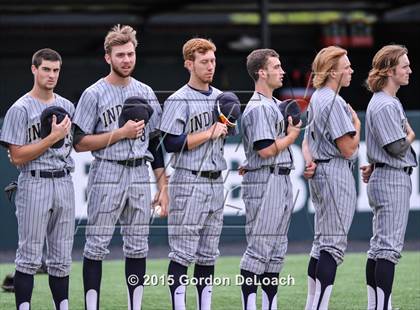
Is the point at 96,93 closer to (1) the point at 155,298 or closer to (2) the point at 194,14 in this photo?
(1) the point at 155,298

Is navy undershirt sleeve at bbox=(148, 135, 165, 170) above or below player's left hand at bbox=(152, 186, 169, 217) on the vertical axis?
above

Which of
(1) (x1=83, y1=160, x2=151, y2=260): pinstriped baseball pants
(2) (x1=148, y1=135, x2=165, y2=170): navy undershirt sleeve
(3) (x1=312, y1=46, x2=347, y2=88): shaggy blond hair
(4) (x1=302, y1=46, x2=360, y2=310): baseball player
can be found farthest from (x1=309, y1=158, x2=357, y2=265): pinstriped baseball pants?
(1) (x1=83, y1=160, x2=151, y2=260): pinstriped baseball pants

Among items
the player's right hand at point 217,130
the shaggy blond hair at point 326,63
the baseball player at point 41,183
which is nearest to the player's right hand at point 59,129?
the baseball player at point 41,183

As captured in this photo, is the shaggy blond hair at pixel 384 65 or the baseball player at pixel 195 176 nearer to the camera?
the baseball player at pixel 195 176

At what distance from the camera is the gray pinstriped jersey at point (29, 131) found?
692 centimetres

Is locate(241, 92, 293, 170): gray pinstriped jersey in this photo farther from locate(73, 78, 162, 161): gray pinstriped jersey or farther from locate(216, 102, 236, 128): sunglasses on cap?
locate(73, 78, 162, 161): gray pinstriped jersey

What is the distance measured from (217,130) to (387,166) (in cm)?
119

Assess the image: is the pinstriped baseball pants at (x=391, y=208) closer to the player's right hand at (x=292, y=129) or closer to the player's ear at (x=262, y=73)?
the player's right hand at (x=292, y=129)

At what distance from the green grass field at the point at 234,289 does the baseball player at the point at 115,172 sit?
1332 mm

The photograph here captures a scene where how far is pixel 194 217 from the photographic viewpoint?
714cm

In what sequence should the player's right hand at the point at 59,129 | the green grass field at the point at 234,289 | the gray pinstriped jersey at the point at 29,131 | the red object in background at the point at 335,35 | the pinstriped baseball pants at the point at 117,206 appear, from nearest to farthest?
1. the player's right hand at the point at 59,129
2. the gray pinstriped jersey at the point at 29,131
3. the pinstriped baseball pants at the point at 117,206
4. the green grass field at the point at 234,289
5. the red object in background at the point at 335,35

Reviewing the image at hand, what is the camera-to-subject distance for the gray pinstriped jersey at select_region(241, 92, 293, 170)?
A: 283 inches

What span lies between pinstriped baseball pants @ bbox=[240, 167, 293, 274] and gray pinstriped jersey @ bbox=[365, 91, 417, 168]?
64cm

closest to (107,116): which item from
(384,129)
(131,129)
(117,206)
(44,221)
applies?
(131,129)
